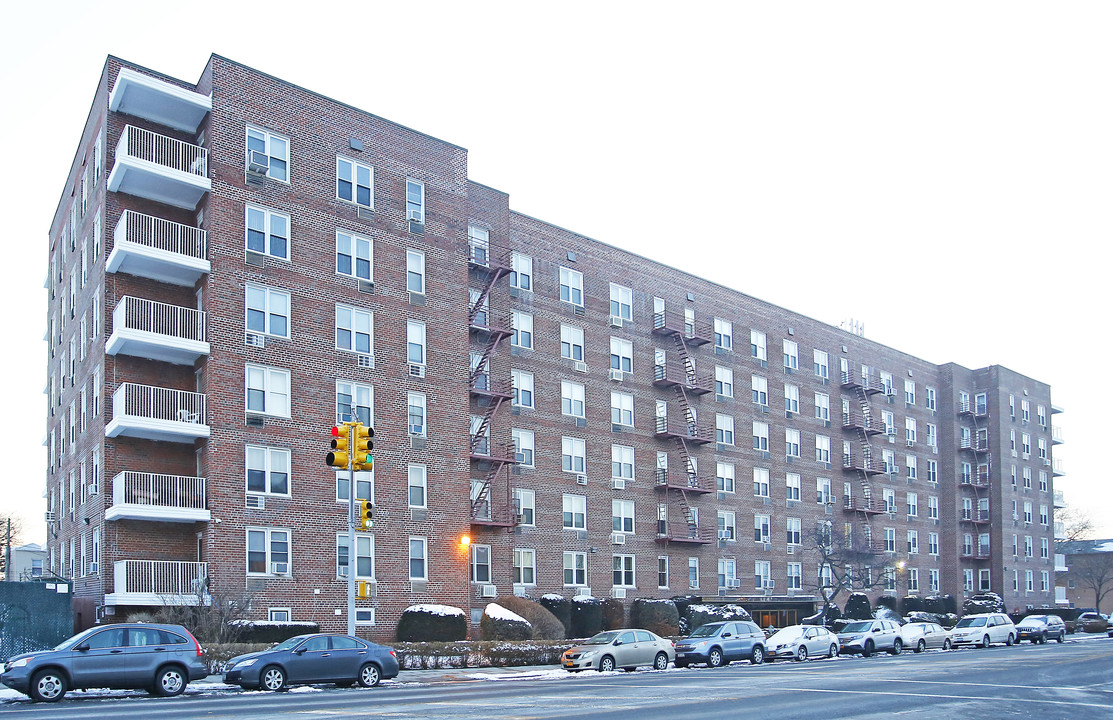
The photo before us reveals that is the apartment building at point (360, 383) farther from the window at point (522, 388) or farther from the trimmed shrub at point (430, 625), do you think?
the trimmed shrub at point (430, 625)

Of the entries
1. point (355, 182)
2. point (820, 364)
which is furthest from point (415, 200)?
point (820, 364)

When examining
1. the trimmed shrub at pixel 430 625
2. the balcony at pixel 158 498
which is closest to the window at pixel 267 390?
the balcony at pixel 158 498

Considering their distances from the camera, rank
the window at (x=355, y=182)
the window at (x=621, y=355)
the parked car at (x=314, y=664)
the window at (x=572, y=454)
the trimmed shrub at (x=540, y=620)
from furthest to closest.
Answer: the window at (x=621, y=355) → the window at (x=572, y=454) → the trimmed shrub at (x=540, y=620) → the window at (x=355, y=182) → the parked car at (x=314, y=664)

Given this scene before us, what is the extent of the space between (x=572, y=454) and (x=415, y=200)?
1510cm

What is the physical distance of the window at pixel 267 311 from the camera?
37.9 m

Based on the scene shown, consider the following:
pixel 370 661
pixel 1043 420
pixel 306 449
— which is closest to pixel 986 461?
pixel 1043 420

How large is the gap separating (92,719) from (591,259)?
39695mm

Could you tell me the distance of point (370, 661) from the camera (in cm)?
2819

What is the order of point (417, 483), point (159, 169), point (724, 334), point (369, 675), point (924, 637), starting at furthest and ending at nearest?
point (724, 334), point (924, 637), point (417, 483), point (159, 169), point (369, 675)

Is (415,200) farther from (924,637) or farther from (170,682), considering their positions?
(924,637)

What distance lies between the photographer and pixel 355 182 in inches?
1645

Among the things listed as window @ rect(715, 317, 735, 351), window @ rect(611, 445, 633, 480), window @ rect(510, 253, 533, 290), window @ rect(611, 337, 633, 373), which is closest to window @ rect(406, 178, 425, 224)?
window @ rect(510, 253, 533, 290)

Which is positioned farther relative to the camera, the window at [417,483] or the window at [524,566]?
the window at [524,566]

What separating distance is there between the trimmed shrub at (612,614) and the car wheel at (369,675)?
21.3 meters
